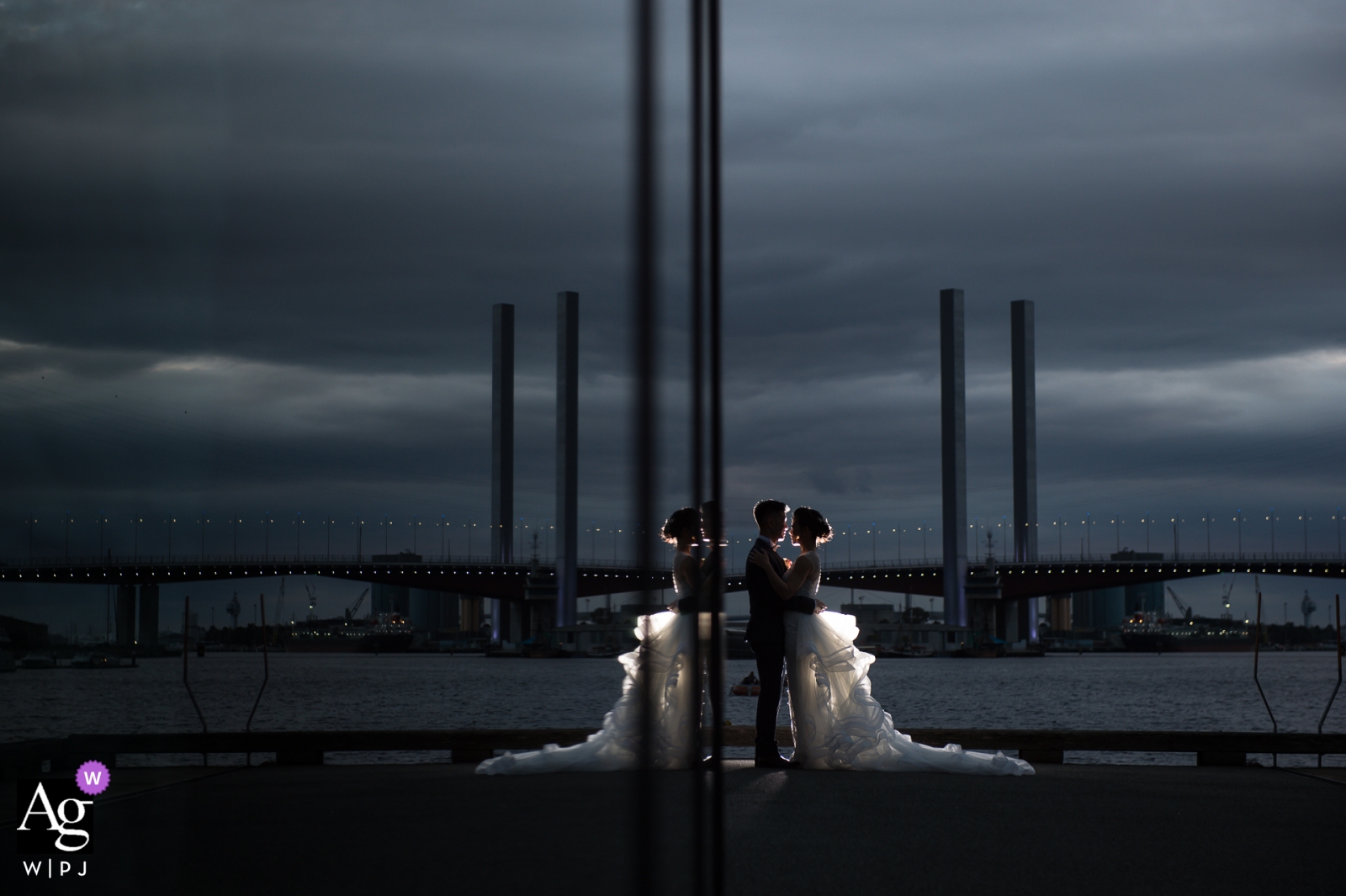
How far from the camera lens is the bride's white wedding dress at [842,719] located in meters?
5.41

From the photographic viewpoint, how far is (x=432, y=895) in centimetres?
293

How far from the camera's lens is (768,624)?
564 cm

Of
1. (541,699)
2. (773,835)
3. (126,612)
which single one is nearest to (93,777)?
(773,835)

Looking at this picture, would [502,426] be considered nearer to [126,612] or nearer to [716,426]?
[126,612]

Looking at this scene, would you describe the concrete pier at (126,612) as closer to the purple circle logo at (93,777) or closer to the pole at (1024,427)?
the purple circle logo at (93,777)

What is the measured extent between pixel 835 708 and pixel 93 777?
2.99m

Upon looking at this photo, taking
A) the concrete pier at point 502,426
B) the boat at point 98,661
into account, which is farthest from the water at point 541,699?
the concrete pier at point 502,426

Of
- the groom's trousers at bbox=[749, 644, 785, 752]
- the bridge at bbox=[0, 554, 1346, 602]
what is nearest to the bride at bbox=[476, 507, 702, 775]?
the groom's trousers at bbox=[749, 644, 785, 752]

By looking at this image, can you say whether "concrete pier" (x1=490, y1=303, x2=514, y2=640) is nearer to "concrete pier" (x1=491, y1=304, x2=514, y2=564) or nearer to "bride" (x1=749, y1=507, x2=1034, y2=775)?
"concrete pier" (x1=491, y1=304, x2=514, y2=564)

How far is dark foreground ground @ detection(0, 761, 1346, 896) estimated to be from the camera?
312 cm

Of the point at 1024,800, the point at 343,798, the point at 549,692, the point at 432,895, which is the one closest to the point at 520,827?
the point at 432,895

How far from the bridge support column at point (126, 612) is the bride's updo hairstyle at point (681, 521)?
18.5m

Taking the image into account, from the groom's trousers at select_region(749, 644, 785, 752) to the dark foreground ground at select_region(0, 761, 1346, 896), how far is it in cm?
32

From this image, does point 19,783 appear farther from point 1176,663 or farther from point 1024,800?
point 1176,663
